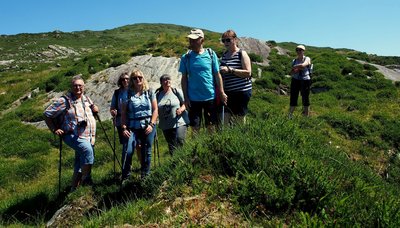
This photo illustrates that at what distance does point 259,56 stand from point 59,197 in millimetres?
18363

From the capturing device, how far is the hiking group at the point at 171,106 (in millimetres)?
7422

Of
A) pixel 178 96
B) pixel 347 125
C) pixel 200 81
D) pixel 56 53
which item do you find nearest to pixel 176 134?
pixel 178 96

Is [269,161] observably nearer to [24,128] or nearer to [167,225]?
[167,225]

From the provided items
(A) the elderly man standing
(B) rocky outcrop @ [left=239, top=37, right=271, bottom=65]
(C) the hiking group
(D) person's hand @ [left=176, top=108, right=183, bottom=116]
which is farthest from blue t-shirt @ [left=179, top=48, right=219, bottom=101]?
(B) rocky outcrop @ [left=239, top=37, right=271, bottom=65]

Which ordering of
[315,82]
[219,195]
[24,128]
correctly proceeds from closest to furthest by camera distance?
[219,195] < [24,128] < [315,82]

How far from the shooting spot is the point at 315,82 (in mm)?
20734

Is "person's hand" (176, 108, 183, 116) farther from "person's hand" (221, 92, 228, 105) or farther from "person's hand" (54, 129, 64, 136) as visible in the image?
"person's hand" (54, 129, 64, 136)

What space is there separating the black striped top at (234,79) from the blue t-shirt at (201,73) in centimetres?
45

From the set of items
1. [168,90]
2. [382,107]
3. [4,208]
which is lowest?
[4,208]

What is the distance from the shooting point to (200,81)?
737cm

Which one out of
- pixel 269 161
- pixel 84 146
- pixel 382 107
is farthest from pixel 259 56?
pixel 269 161

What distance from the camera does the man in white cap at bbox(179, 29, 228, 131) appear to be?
734 centimetres

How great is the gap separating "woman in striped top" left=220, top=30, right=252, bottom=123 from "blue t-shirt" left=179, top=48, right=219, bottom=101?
0.35 metres

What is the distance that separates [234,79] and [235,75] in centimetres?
15
